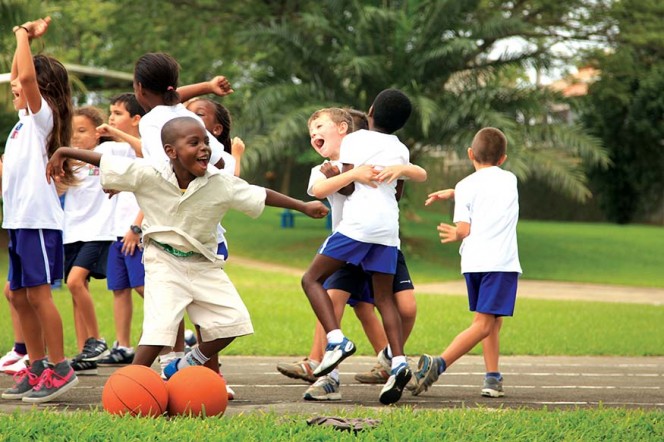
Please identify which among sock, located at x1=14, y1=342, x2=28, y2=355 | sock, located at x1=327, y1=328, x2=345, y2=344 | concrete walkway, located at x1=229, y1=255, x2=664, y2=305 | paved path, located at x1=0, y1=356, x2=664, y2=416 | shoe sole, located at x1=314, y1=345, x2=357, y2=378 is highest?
sock, located at x1=327, y1=328, x2=345, y2=344

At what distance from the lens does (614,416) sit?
624 centimetres

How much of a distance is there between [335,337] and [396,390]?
0.52 meters

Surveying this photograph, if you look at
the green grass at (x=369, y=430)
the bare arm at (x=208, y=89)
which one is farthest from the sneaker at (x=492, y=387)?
the bare arm at (x=208, y=89)

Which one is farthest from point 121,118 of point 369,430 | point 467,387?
point 369,430

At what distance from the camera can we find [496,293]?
25.1ft

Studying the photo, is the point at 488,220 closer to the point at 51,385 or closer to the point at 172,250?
the point at 172,250

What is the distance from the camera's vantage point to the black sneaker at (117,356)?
9.12 metres

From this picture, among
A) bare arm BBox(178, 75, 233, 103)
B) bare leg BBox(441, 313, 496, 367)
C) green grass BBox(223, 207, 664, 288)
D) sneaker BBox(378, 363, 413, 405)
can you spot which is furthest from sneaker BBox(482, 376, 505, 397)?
green grass BBox(223, 207, 664, 288)

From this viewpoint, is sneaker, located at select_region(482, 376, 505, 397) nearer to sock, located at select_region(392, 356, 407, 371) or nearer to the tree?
sock, located at select_region(392, 356, 407, 371)

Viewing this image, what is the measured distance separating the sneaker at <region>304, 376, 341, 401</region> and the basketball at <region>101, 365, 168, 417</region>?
1390 millimetres

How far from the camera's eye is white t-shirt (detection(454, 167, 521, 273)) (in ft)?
25.2

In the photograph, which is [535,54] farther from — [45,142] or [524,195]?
[524,195]

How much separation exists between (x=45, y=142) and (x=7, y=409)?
1.71 metres

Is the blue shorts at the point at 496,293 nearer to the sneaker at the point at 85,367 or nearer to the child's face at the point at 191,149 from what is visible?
the child's face at the point at 191,149
